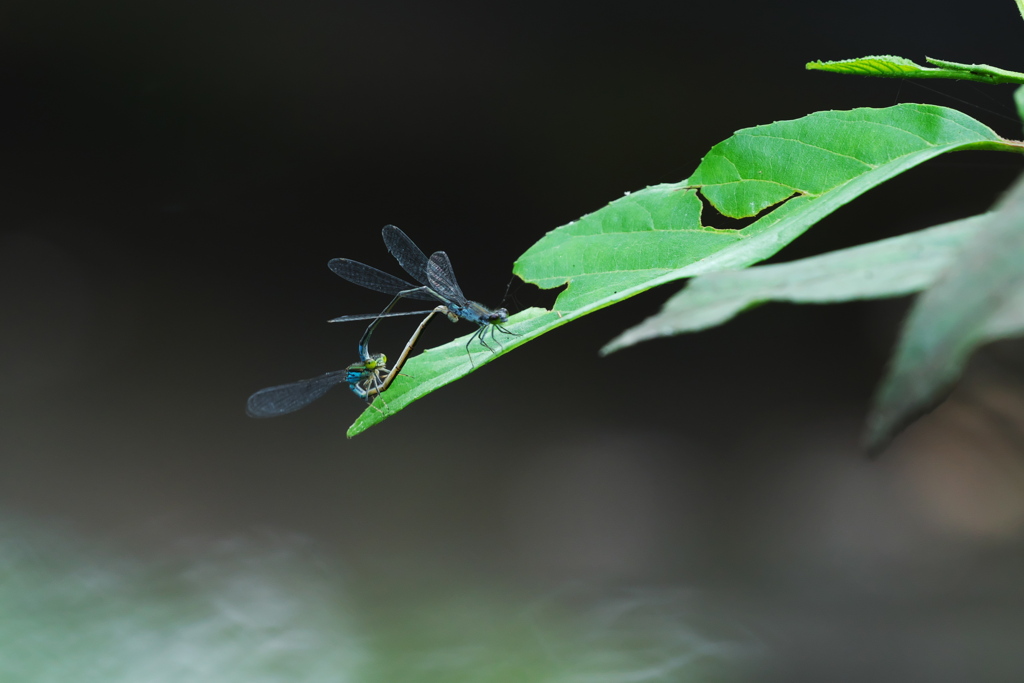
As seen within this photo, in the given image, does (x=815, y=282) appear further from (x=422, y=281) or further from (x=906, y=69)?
(x=422, y=281)

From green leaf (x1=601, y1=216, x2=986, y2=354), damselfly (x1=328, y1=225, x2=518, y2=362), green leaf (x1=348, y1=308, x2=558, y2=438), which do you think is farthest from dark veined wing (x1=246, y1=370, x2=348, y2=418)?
green leaf (x1=601, y1=216, x2=986, y2=354)

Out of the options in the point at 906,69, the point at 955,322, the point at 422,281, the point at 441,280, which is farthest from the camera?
the point at 422,281

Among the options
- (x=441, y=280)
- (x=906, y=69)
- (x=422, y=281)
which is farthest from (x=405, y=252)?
(x=906, y=69)

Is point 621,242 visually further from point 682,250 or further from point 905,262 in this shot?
point 905,262

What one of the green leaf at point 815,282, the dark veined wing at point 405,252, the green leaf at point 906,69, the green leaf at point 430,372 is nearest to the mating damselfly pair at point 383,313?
the dark veined wing at point 405,252

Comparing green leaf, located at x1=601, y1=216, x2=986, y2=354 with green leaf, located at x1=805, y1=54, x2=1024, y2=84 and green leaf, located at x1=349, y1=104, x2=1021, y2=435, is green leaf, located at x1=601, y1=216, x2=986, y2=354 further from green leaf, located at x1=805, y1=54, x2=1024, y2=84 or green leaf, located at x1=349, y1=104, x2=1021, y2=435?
green leaf, located at x1=805, y1=54, x2=1024, y2=84

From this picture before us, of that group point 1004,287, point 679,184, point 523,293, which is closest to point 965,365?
point 1004,287
